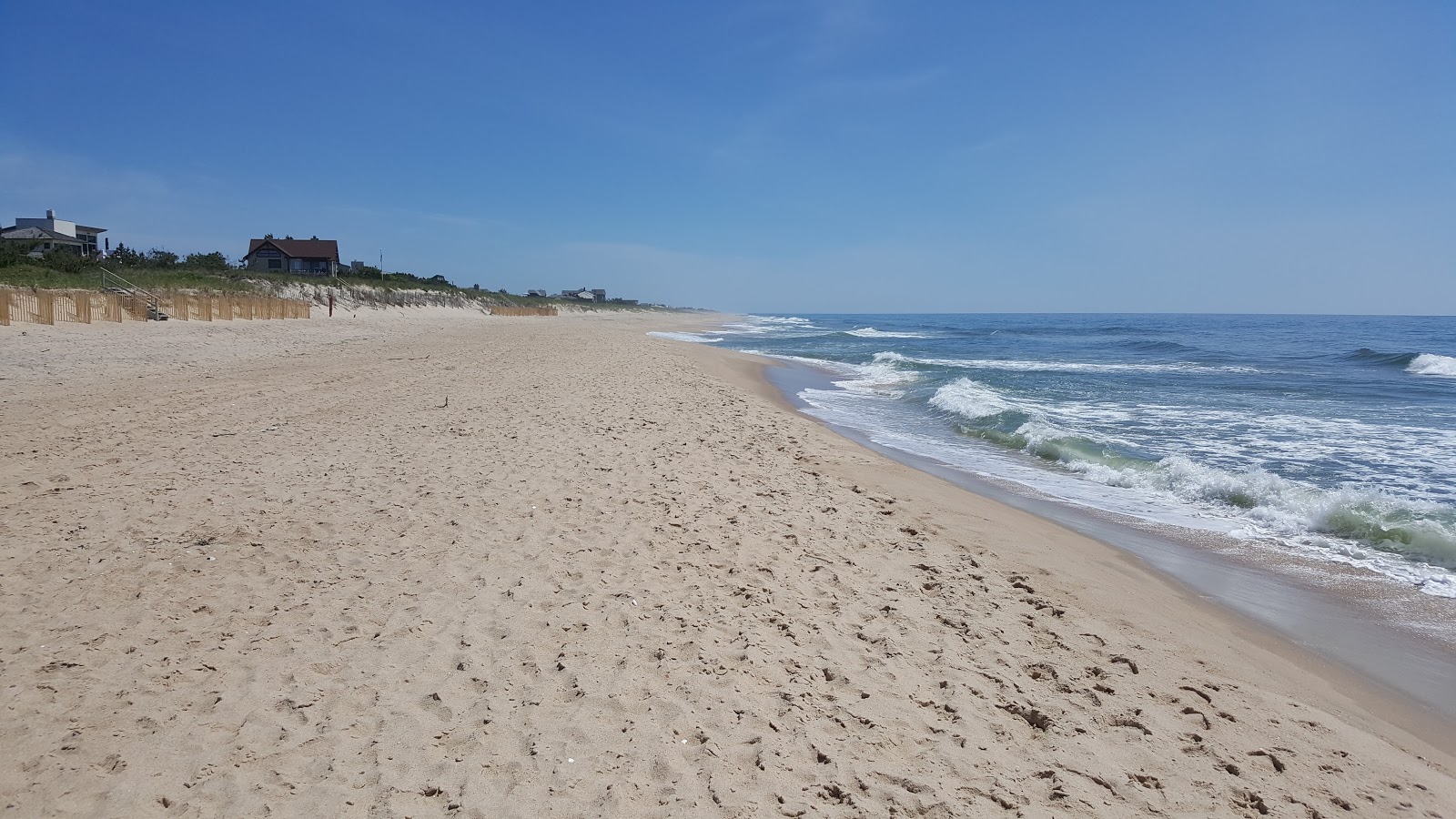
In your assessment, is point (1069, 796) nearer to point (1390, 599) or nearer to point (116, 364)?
point (1390, 599)

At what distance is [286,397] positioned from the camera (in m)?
10.5

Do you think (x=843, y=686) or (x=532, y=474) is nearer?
(x=843, y=686)

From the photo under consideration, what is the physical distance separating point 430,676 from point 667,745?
121cm

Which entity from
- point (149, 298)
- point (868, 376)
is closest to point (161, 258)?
point (149, 298)

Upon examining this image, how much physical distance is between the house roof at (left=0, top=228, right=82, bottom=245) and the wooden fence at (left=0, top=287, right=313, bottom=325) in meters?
26.5

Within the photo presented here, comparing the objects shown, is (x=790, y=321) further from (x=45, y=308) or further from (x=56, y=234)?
(x=45, y=308)

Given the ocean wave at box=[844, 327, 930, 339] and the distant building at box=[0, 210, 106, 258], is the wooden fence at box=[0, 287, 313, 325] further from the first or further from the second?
the ocean wave at box=[844, 327, 930, 339]

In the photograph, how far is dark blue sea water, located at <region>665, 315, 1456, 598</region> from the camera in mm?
6812

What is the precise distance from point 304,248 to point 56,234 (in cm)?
1453

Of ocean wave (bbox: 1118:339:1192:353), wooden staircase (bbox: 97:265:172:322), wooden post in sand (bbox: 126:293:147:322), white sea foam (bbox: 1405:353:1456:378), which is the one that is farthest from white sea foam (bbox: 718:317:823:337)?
white sea foam (bbox: 1405:353:1456:378)

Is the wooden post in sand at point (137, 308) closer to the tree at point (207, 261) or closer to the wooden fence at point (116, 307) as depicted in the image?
the wooden fence at point (116, 307)

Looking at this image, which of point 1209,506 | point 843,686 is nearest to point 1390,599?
point 1209,506

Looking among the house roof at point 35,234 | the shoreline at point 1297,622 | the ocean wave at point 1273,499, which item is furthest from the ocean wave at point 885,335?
the house roof at point 35,234

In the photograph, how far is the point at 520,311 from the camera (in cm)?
6500
